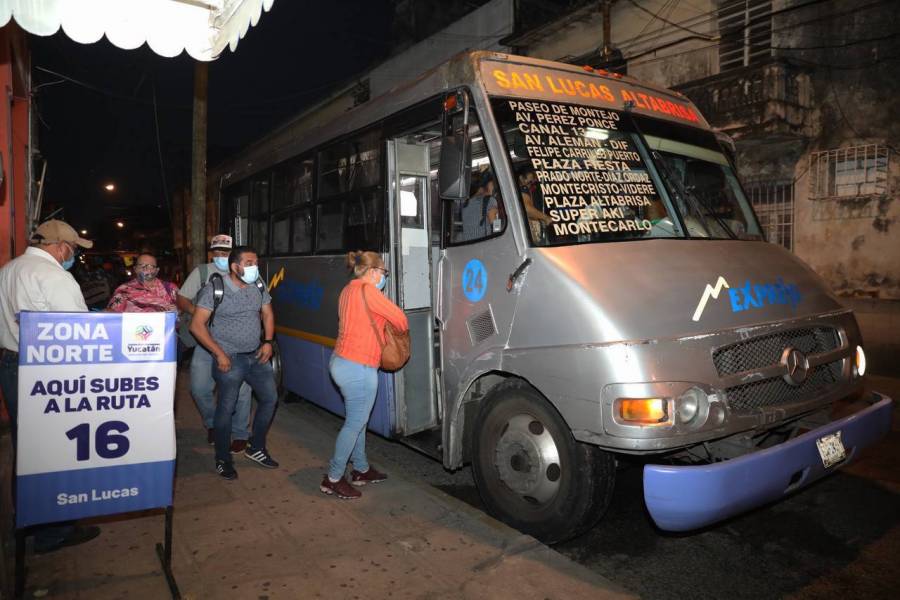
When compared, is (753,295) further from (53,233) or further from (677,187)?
(53,233)

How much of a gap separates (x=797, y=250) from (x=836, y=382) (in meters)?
12.3

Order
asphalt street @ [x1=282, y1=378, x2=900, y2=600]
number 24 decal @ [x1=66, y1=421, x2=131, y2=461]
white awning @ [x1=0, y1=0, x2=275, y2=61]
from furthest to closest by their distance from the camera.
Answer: white awning @ [x1=0, y1=0, x2=275, y2=61] → asphalt street @ [x1=282, y1=378, x2=900, y2=600] → number 24 decal @ [x1=66, y1=421, x2=131, y2=461]

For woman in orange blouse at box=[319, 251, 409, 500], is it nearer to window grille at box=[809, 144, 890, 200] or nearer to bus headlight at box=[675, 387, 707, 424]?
bus headlight at box=[675, 387, 707, 424]

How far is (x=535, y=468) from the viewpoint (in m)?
3.85

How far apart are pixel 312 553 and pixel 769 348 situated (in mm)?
2924

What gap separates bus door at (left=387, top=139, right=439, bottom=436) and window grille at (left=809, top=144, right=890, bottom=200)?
39.9 ft

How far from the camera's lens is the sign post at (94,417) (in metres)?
3.20

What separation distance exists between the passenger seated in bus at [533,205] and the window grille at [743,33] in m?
13.3

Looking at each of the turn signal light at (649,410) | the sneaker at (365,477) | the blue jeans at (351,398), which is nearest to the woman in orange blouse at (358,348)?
the blue jeans at (351,398)

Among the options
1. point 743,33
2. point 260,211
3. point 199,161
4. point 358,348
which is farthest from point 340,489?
point 743,33

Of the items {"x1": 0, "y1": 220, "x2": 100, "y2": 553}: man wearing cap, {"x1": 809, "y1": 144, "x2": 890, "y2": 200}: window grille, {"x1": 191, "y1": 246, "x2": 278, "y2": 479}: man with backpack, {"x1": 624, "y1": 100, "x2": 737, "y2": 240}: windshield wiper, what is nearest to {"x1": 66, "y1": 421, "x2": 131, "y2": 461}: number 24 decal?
{"x1": 0, "y1": 220, "x2": 100, "y2": 553}: man wearing cap

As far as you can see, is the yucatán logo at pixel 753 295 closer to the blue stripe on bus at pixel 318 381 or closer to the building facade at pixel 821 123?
the blue stripe on bus at pixel 318 381

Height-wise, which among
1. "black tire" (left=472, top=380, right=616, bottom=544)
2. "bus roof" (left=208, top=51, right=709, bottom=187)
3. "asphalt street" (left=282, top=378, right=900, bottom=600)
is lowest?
"asphalt street" (left=282, top=378, right=900, bottom=600)

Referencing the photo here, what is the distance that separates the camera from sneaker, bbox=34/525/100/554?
371cm
